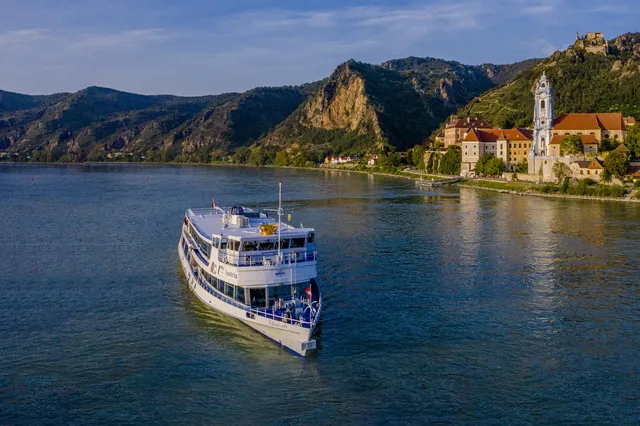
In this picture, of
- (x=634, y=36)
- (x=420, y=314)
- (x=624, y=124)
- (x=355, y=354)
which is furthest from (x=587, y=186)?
(x=634, y=36)

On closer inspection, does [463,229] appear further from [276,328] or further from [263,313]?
[276,328]

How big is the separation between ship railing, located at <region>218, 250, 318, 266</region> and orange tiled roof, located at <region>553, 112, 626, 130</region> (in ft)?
306

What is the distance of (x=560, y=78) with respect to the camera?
6526 inches

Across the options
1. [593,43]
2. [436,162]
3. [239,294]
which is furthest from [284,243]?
[593,43]

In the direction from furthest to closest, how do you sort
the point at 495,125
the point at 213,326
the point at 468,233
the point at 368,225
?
the point at 495,125 < the point at 368,225 < the point at 468,233 < the point at 213,326

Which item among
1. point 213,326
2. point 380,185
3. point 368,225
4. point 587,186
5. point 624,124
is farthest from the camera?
point 380,185

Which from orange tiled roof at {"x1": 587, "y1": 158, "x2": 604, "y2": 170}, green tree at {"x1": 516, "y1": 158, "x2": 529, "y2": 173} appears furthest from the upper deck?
green tree at {"x1": 516, "y1": 158, "x2": 529, "y2": 173}

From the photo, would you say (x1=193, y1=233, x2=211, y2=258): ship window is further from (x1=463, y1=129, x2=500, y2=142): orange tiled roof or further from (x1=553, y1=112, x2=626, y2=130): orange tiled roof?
(x1=463, y1=129, x2=500, y2=142): orange tiled roof

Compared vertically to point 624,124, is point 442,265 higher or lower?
lower

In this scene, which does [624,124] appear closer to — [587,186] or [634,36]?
[587,186]

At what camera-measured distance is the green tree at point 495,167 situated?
115 m

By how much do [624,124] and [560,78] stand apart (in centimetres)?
6023

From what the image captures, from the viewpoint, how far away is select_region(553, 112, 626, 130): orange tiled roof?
109625 mm

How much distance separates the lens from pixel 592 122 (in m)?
110
